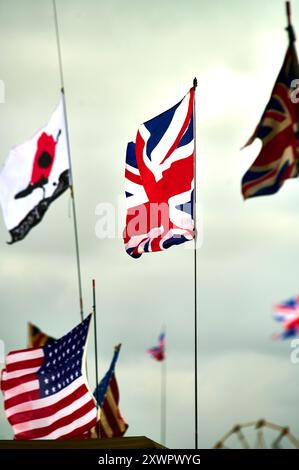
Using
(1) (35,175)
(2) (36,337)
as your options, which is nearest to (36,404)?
(1) (35,175)

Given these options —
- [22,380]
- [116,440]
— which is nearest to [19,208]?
[22,380]

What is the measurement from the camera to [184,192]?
33500 mm

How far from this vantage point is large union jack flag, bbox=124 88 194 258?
33.2m

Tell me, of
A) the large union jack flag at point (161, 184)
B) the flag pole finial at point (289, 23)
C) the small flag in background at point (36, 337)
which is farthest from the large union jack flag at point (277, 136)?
the small flag in background at point (36, 337)

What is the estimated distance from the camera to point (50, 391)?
35656 millimetres

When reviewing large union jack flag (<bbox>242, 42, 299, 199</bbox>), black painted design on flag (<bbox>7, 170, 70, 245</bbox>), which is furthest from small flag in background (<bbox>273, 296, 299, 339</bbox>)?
black painted design on flag (<bbox>7, 170, 70, 245</bbox>)

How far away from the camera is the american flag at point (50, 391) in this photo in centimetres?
3486

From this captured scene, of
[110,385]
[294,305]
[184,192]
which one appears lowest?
[110,385]

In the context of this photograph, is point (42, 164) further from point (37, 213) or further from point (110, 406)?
point (110, 406)

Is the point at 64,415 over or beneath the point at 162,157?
beneath

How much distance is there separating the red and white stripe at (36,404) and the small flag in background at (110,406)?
8825 millimetres

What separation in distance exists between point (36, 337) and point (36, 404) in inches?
797
